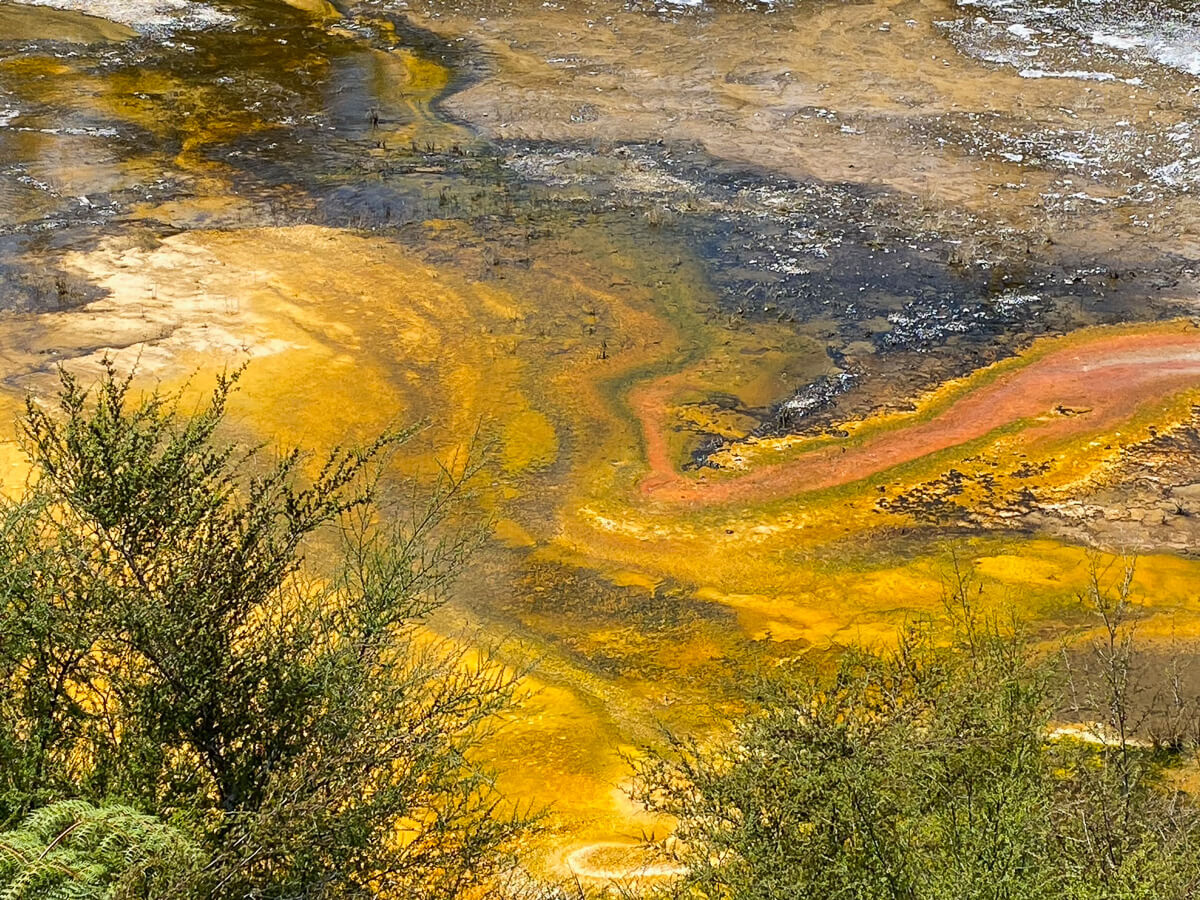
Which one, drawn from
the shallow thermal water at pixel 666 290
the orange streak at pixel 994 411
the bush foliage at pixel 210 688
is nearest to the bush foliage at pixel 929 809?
the bush foliage at pixel 210 688

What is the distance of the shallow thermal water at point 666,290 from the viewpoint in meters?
11.4

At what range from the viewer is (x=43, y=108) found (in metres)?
23.0

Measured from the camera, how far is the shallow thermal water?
37.5ft

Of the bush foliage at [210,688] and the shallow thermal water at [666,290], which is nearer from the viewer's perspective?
the bush foliage at [210,688]

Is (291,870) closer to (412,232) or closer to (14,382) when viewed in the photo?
(14,382)

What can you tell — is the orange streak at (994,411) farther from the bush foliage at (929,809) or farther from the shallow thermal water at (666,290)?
the bush foliage at (929,809)

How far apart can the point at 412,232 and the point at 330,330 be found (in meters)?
3.71

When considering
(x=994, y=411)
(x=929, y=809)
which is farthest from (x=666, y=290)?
(x=929, y=809)

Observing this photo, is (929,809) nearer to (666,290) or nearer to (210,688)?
(210,688)

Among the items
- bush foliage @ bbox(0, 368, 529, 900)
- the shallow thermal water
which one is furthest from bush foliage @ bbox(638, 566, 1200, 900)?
the shallow thermal water

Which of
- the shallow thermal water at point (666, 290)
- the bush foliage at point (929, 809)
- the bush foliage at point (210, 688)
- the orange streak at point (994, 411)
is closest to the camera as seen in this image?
the bush foliage at point (929, 809)

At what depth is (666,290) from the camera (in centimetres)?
1723

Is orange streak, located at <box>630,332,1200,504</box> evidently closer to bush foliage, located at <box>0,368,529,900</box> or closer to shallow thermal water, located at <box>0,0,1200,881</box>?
shallow thermal water, located at <box>0,0,1200,881</box>

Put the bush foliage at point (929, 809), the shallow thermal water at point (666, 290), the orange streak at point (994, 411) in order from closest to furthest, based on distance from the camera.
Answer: the bush foliage at point (929, 809)
the shallow thermal water at point (666, 290)
the orange streak at point (994, 411)
